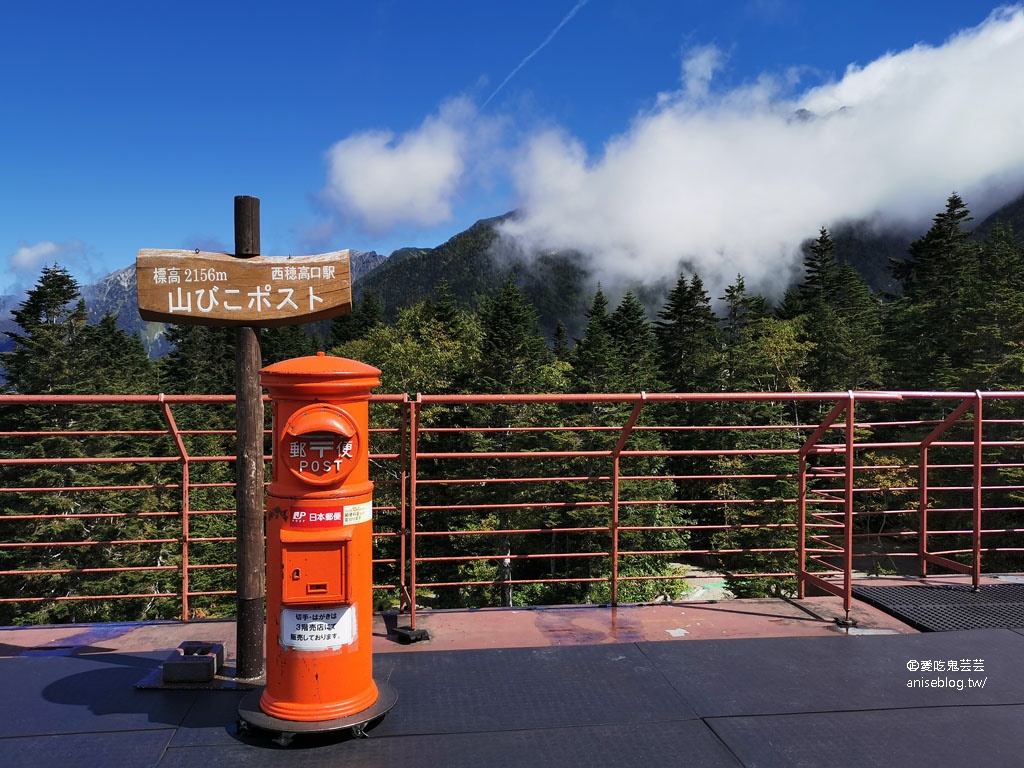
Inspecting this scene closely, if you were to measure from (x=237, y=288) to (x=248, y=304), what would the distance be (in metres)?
0.10

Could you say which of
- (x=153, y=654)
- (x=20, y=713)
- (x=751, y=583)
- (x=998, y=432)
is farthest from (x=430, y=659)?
(x=998, y=432)

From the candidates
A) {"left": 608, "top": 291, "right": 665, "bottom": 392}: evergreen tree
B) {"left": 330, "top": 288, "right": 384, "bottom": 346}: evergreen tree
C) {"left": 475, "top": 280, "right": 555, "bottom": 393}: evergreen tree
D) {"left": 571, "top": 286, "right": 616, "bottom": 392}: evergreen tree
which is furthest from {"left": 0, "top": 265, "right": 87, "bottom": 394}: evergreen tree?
{"left": 330, "top": 288, "right": 384, "bottom": 346}: evergreen tree

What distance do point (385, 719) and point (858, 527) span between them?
41.2m

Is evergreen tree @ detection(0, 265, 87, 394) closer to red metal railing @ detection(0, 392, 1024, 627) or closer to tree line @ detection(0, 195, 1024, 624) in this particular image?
tree line @ detection(0, 195, 1024, 624)

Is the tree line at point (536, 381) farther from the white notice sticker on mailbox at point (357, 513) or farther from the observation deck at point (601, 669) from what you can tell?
the white notice sticker on mailbox at point (357, 513)

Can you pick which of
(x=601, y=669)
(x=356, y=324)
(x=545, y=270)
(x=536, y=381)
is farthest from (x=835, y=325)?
(x=545, y=270)

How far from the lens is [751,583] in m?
24.5

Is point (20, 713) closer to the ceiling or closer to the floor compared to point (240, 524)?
closer to the floor

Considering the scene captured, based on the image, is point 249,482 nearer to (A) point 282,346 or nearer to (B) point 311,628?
(B) point 311,628

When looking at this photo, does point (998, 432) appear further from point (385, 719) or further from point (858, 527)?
point (385, 719)

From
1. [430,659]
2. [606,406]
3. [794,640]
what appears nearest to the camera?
[430,659]

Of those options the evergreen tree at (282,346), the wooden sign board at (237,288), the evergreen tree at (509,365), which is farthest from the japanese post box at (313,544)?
the evergreen tree at (282,346)

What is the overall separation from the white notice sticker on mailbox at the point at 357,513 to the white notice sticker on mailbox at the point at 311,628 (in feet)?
1.30

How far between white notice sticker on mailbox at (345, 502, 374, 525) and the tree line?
58.0 ft
